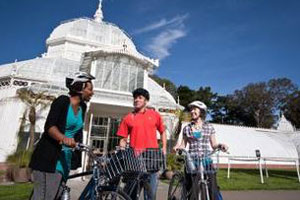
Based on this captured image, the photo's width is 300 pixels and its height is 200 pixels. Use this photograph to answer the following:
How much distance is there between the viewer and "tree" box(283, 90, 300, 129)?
38656 mm

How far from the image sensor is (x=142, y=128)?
3430 mm

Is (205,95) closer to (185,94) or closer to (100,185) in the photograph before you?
(185,94)

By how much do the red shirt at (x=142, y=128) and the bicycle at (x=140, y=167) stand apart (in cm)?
44

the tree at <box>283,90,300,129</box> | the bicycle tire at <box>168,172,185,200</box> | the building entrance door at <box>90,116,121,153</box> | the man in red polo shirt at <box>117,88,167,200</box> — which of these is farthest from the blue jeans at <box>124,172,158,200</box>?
the tree at <box>283,90,300,129</box>

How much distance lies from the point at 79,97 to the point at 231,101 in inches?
1756

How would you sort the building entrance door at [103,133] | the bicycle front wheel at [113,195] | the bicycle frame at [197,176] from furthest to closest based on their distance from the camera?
1. the building entrance door at [103,133]
2. the bicycle frame at [197,176]
3. the bicycle front wheel at [113,195]

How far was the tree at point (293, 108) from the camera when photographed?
38.7m

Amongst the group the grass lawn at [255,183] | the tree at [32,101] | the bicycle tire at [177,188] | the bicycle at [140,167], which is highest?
the tree at [32,101]

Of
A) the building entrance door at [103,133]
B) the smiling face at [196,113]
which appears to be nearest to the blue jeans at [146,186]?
the smiling face at [196,113]

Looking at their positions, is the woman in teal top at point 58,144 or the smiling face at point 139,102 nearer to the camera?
the woman in teal top at point 58,144

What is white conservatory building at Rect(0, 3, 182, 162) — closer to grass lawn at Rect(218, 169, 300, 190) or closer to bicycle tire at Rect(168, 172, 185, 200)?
grass lawn at Rect(218, 169, 300, 190)

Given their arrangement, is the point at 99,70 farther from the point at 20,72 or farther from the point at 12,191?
the point at 12,191

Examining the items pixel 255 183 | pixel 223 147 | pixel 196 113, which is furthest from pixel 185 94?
pixel 223 147

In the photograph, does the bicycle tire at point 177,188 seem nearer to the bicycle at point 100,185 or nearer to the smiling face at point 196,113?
the smiling face at point 196,113
